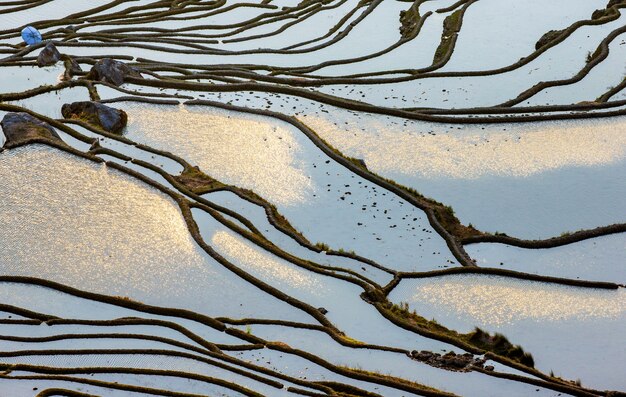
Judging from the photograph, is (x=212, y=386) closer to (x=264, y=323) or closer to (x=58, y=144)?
(x=264, y=323)

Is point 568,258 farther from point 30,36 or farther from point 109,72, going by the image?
point 30,36

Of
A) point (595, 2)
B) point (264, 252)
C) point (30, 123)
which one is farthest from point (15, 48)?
point (595, 2)

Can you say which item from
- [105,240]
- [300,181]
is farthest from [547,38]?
[105,240]

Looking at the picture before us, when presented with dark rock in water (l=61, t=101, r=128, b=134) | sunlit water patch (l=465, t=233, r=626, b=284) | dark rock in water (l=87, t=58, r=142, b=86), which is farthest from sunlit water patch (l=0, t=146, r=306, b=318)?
dark rock in water (l=87, t=58, r=142, b=86)

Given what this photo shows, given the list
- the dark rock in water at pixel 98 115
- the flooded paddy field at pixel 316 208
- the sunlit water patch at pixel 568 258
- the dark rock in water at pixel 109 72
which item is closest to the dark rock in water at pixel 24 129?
the flooded paddy field at pixel 316 208

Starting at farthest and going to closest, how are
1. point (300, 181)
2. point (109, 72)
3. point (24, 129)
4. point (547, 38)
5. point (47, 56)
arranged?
point (547, 38), point (47, 56), point (109, 72), point (24, 129), point (300, 181)
